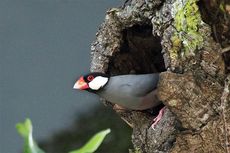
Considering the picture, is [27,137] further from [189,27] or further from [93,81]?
[93,81]

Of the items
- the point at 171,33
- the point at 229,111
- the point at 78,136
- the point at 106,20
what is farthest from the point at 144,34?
the point at 78,136

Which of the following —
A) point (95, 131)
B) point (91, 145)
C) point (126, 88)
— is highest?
point (91, 145)

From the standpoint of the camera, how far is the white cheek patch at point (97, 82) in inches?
93.8

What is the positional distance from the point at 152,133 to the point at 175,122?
0.60 ft

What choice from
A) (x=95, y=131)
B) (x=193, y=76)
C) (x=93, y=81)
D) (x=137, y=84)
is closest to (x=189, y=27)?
(x=193, y=76)

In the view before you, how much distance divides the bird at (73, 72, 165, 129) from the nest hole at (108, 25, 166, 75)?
0.43 feet

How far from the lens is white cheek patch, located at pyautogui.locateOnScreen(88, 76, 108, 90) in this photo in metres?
2.38

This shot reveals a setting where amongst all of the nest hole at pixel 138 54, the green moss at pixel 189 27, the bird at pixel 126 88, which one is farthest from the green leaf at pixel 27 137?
the nest hole at pixel 138 54

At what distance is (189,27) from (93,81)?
55cm

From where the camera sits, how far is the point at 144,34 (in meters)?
2.51

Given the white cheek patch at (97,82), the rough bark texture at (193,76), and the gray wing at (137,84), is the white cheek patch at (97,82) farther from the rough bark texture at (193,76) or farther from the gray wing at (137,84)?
the rough bark texture at (193,76)

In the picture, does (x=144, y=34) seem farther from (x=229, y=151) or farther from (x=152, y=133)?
(x=229, y=151)

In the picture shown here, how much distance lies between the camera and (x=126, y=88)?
241 centimetres

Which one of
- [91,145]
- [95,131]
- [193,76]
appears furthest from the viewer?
[95,131]
